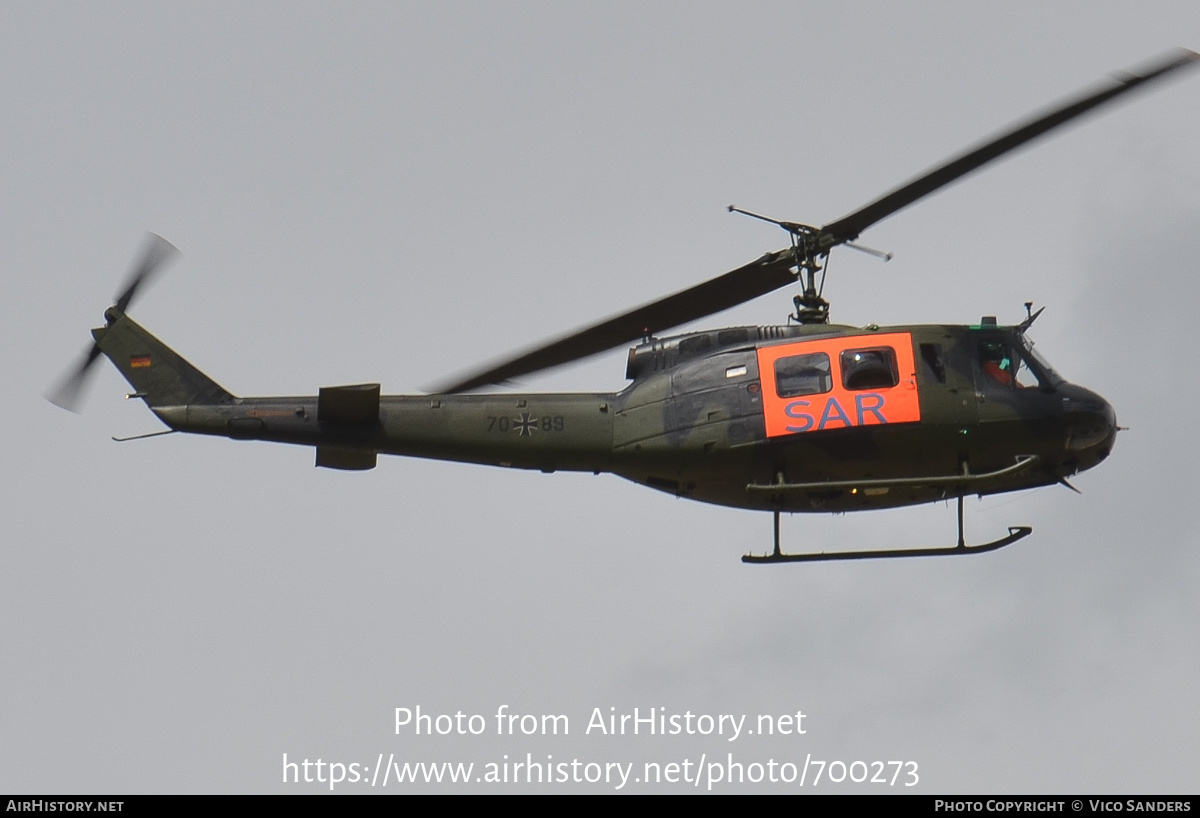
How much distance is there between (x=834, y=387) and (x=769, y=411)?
67 cm

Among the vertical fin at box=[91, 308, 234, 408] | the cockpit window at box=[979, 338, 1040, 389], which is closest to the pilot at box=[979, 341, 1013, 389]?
the cockpit window at box=[979, 338, 1040, 389]

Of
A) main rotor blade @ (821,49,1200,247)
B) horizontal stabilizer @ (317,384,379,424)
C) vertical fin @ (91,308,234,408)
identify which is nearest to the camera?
main rotor blade @ (821,49,1200,247)

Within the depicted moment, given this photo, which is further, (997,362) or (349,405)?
(349,405)

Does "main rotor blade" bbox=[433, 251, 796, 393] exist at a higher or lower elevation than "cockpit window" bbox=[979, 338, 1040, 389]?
higher

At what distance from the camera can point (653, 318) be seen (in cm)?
1766

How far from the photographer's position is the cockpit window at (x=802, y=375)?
16.7 m

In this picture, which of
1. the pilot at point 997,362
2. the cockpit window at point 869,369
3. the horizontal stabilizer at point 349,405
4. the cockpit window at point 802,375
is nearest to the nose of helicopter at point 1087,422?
the pilot at point 997,362

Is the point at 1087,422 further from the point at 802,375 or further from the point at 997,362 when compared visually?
the point at 802,375

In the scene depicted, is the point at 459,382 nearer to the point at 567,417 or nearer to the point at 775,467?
the point at 567,417

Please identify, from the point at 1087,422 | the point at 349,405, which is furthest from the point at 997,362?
the point at 349,405

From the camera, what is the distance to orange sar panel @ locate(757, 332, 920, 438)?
1648cm

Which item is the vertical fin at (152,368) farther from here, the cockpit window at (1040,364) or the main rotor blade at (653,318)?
the cockpit window at (1040,364)

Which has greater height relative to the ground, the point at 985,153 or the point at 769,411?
the point at 985,153

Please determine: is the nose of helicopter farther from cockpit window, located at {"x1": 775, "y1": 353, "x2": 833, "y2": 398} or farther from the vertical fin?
the vertical fin
